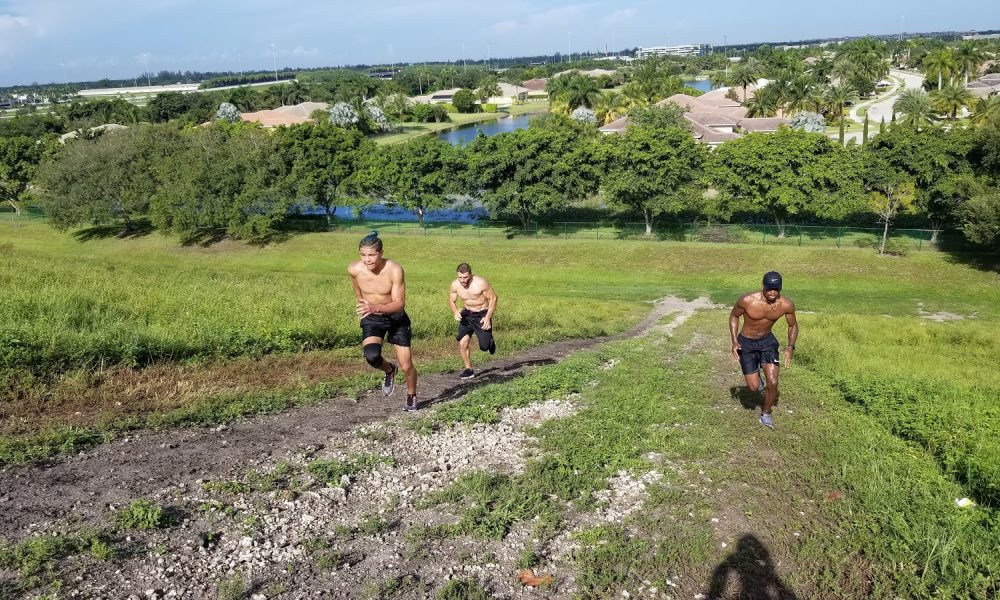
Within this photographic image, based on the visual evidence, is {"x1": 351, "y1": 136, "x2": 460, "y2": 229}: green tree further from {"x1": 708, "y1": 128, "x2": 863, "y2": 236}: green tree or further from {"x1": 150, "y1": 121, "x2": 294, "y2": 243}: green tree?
{"x1": 708, "y1": 128, "x2": 863, "y2": 236}: green tree

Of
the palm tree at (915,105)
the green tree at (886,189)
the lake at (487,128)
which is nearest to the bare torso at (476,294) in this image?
the green tree at (886,189)

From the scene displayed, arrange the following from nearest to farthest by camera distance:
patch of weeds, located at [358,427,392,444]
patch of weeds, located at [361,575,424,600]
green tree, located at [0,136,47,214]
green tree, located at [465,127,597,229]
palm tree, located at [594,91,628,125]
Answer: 1. patch of weeds, located at [361,575,424,600]
2. patch of weeds, located at [358,427,392,444]
3. green tree, located at [465,127,597,229]
4. green tree, located at [0,136,47,214]
5. palm tree, located at [594,91,628,125]

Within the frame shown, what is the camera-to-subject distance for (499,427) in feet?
30.4

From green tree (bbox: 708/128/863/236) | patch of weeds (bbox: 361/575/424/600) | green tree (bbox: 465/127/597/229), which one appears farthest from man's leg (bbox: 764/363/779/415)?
green tree (bbox: 465/127/597/229)

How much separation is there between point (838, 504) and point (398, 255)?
40890 mm

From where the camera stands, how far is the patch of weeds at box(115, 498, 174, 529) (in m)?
6.27

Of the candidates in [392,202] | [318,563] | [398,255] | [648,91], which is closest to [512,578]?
[318,563]

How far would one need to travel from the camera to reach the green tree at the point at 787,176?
42.2m

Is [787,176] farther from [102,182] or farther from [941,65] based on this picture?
[941,65]

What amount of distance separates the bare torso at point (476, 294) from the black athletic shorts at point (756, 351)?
3.97 meters

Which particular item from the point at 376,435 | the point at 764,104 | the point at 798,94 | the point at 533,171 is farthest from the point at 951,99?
the point at 376,435

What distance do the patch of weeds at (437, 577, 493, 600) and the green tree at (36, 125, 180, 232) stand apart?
55985mm

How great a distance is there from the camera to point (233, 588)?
554 centimetres

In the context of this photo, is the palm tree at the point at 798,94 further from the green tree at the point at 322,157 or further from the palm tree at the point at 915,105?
the green tree at the point at 322,157
